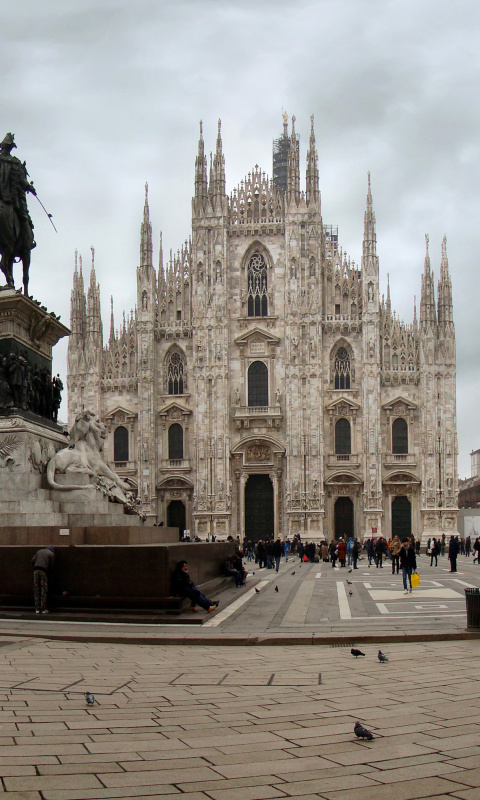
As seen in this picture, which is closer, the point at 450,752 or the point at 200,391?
the point at 450,752

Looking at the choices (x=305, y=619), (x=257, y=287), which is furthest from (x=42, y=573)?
(x=257, y=287)

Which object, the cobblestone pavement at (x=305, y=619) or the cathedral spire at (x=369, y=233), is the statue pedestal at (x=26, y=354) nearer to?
the cobblestone pavement at (x=305, y=619)

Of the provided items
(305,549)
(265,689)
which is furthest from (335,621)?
(305,549)

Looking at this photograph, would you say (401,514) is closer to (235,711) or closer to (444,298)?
(444,298)

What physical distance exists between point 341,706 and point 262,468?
37157 mm

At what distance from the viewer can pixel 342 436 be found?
4344 cm

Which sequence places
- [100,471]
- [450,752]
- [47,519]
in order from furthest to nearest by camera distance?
[100,471] → [47,519] → [450,752]

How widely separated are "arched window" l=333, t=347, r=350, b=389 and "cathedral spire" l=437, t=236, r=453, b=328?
5278 millimetres

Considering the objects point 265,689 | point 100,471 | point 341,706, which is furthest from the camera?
point 100,471

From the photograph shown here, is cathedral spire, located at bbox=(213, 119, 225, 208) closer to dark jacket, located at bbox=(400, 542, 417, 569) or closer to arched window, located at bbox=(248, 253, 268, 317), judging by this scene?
arched window, located at bbox=(248, 253, 268, 317)

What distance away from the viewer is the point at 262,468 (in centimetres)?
4334

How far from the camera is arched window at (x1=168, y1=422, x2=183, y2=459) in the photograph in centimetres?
4444

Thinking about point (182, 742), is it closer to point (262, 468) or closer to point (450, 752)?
point (450, 752)

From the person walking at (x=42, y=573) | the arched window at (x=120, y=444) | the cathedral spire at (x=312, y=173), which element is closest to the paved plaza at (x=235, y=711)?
the person walking at (x=42, y=573)
